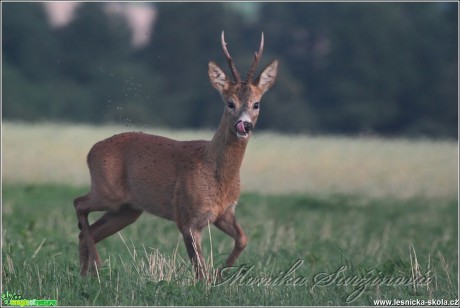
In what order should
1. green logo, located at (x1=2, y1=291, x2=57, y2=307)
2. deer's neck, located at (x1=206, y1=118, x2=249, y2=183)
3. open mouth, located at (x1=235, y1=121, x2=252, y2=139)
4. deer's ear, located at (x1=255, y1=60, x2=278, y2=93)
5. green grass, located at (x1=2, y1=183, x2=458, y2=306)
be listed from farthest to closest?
deer's neck, located at (x1=206, y1=118, x2=249, y2=183) < deer's ear, located at (x1=255, y1=60, x2=278, y2=93) < open mouth, located at (x1=235, y1=121, x2=252, y2=139) < green grass, located at (x1=2, y1=183, x2=458, y2=306) < green logo, located at (x1=2, y1=291, x2=57, y2=307)

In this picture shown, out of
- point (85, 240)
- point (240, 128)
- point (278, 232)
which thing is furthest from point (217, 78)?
point (278, 232)

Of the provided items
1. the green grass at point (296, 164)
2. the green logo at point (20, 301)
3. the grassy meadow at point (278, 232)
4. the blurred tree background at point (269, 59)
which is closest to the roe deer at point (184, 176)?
the grassy meadow at point (278, 232)

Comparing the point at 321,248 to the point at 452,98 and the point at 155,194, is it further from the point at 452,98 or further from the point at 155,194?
the point at 452,98

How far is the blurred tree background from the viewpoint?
47.0 m

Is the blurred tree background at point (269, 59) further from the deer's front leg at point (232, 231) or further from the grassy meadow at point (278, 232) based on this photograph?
the deer's front leg at point (232, 231)

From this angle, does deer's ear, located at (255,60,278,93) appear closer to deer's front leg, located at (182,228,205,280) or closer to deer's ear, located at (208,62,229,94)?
deer's ear, located at (208,62,229,94)

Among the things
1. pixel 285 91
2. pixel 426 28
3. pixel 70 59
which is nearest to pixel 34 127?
pixel 70 59

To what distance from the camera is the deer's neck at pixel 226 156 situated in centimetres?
1009

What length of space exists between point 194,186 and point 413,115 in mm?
53514

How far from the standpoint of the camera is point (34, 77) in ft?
170

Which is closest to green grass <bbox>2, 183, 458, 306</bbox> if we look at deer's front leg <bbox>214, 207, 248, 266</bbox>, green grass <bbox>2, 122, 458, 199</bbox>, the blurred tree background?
deer's front leg <bbox>214, 207, 248, 266</bbox>

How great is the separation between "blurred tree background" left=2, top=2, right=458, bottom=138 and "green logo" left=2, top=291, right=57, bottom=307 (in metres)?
29.0

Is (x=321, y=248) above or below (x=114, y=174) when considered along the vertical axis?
below

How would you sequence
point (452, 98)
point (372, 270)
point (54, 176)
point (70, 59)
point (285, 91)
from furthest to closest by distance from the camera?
point (452, 98) → point (285, 91) → point (70, 59) → point (54, 176) → point (372, 270)
